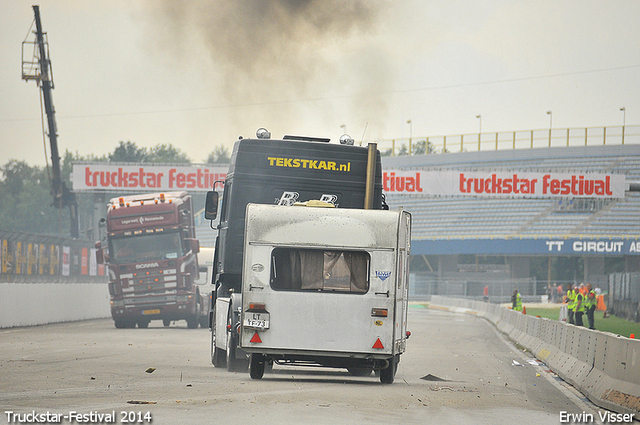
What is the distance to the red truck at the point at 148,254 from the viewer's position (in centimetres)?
2977

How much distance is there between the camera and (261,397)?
38.7 feet

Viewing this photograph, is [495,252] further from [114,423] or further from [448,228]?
[114,423]

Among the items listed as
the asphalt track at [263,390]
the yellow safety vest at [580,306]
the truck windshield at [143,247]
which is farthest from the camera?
the yellow safety vest at [580,306]

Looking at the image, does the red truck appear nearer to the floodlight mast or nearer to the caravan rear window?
the caravan rear window

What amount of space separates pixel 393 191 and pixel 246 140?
37.0 m

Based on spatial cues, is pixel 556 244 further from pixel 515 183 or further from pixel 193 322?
pixel 193 322

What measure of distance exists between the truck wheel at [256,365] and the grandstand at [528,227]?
2233 inches

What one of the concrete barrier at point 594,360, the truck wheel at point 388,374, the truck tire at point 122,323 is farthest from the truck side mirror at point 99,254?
the truck wheel at point 388,374

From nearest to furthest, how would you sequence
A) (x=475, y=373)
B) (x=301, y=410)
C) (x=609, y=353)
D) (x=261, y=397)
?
(x=301, y=410)
(x=261, y=397)
(x=609, y=353)
(x=475, y=373)

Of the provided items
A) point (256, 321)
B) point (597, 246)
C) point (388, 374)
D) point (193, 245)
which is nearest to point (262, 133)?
point (256, 321)

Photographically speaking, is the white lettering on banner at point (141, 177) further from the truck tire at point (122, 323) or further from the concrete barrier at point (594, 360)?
the concrete barrier at point (594, 360)

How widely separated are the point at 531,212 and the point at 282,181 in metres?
63.3

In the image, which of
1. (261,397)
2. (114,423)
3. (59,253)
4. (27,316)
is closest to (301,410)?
(261,397)

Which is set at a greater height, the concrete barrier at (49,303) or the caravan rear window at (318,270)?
the caravan rear window at (318,270)
